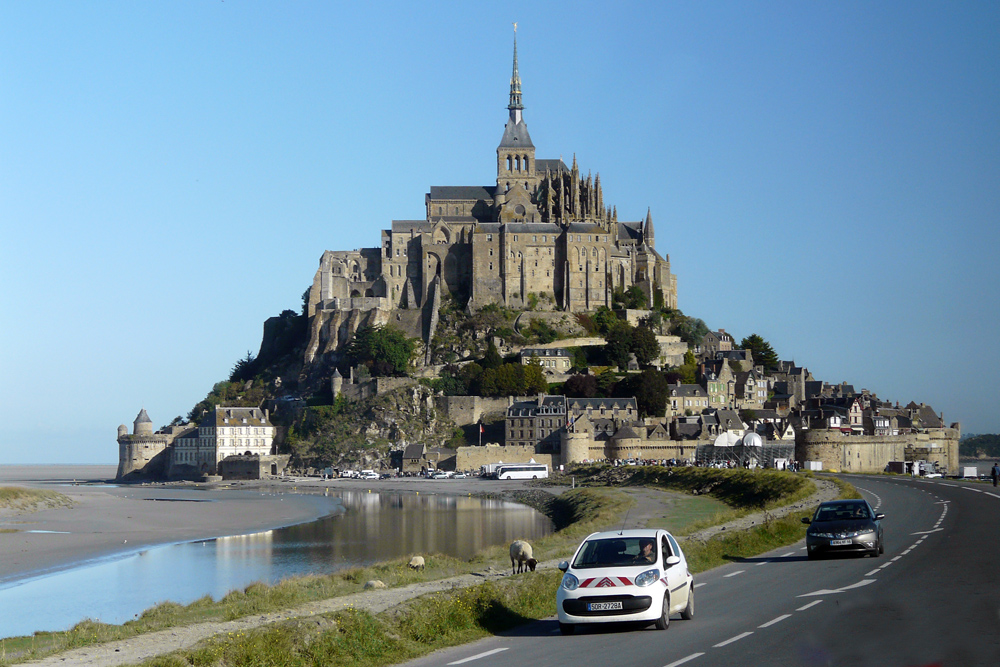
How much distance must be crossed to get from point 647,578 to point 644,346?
85.4 m

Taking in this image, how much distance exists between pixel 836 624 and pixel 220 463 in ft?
293

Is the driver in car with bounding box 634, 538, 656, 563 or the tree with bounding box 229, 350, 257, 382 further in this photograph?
the tree with bounding box 229, 350, 257, 382

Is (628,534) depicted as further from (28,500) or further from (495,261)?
(495,261)

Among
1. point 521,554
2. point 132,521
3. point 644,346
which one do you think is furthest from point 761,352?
point 521,554

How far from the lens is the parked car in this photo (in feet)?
67.7

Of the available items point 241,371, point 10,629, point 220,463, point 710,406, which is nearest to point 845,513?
point 10,629

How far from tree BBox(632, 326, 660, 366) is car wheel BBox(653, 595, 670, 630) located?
84822 mm

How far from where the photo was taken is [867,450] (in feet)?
244

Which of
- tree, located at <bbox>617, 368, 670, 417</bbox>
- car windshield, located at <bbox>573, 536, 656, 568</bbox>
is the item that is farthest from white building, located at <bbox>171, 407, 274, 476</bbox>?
car windshield, located at <bbox>573, 536, 656, 568</bbox>

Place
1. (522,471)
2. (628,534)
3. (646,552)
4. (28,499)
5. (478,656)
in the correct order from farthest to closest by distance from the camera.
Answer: (522,471) < (28,499) < (628,534) < (646,552) < (478,656)

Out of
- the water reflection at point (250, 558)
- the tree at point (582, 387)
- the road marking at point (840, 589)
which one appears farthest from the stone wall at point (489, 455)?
the road marking at point (840, 589)

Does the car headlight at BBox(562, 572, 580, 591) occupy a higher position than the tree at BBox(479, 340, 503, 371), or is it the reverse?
the tree at BBox(479, 340, 503, 371)

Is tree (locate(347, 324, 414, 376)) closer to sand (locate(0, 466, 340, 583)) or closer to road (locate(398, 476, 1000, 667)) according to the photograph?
sand (locate(0, 466, 340, 583))

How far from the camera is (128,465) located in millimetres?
104812
